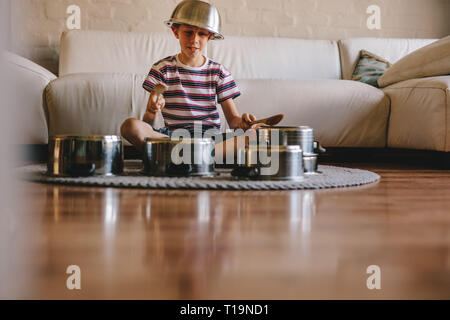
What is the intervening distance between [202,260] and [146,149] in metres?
0.86

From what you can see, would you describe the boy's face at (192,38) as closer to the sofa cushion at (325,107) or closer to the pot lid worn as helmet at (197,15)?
the pot lid worn as helmet at (197,15)

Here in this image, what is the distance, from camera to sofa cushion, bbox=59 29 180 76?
274 cm

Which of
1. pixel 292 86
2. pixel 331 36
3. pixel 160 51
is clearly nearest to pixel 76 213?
pixel 292 86

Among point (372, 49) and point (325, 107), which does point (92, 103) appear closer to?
point (325, 107)

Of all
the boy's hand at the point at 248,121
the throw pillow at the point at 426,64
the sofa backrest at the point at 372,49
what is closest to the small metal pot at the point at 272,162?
the boy's hand at the point at 248,121

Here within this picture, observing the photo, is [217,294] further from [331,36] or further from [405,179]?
[331,36]

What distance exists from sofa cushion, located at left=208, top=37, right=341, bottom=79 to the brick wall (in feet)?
0.97

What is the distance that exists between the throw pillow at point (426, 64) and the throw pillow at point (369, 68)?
283mm

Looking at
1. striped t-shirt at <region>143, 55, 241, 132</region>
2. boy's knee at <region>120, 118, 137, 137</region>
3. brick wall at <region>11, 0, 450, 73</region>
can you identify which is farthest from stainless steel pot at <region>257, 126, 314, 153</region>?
brick wall at <region>11, 0, 450, 73</region>

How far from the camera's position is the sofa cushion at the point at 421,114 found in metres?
1.94

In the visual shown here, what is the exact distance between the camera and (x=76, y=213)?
748 mm

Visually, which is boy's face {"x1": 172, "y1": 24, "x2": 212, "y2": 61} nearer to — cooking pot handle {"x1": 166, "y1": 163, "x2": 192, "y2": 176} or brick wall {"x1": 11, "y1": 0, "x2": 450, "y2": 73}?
cooking pot handle {"x1": 166, "y1": 163, "x2": 192, "y2": 176}

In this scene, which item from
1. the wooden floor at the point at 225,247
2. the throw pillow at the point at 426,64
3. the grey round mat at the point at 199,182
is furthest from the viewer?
the throw pillow at the point at 426,64

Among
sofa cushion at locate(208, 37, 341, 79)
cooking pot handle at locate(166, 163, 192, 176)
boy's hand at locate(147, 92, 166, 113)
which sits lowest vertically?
cooking pot handle at locate(166, 163, 192, 176)
